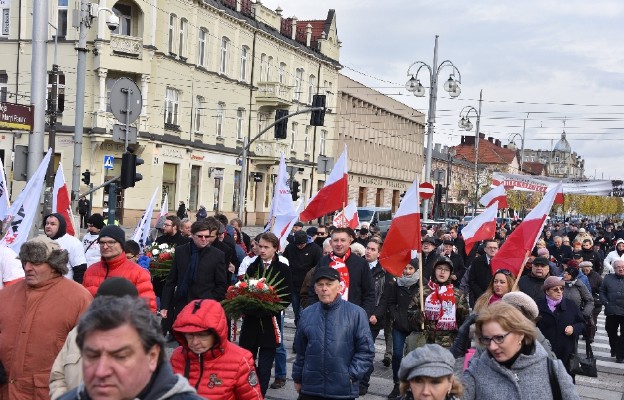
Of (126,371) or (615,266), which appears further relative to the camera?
(615,266)

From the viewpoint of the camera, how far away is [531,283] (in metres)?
9.88

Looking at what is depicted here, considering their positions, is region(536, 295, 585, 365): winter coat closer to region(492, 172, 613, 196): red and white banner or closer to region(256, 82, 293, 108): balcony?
region(492, 172, 613, 196): red and white banner

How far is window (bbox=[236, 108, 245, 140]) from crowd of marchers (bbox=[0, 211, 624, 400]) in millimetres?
37148

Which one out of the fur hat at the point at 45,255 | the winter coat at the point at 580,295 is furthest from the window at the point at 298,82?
the fur hat at the point at 45,255

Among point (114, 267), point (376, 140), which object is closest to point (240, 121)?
point (376, 140)

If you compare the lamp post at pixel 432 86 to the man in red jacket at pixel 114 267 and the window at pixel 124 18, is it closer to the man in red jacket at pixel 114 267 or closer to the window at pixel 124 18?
the window at pixel 124 18

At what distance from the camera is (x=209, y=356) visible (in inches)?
186

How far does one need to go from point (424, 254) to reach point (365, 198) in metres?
57.1

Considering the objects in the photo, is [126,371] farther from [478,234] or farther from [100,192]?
[100,192]

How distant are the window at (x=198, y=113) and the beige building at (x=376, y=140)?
65.2 feet

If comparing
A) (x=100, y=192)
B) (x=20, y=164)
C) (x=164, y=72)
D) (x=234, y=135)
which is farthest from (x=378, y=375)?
(x=234, y=135)

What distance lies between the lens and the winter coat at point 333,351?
6141 millimetres

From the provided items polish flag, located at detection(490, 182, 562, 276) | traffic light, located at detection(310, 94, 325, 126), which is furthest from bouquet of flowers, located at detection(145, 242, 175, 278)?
traffic light, located at detection(310, 94, 325, 126)

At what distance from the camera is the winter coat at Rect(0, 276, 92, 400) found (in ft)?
16.6
